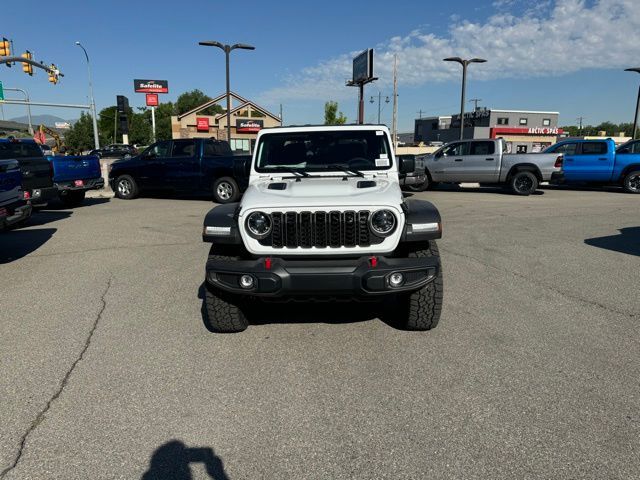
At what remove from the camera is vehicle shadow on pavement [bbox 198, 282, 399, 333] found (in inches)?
178

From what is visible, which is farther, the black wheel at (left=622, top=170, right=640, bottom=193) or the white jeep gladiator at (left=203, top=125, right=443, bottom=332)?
the black wheel at (left=622, top=170, right=640, bottom=193)

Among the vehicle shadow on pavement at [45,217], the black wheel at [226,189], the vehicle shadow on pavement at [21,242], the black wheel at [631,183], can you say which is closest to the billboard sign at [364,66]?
the black wheel at [631,183]

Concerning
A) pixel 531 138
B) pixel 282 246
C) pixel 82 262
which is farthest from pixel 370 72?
pixel 531 138

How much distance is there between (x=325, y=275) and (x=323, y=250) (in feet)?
0.94

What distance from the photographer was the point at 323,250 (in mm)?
3729

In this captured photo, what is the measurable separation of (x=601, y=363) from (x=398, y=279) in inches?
65.6

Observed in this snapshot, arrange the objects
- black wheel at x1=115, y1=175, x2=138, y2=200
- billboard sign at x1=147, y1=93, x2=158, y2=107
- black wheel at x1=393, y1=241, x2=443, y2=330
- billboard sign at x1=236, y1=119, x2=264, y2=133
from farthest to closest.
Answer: billboard sign at x1=147, y1=93, x2=158, y2=107 < billboard sign at x1=236, y1=119, x2=264, y2=133 < black wheel at x1=115, y1=175, x2=138, y2=200 < black wheel at x1=393, y1=241, x2=443, y2=330

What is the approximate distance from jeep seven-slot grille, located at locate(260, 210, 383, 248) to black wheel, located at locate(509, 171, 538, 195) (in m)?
13.2

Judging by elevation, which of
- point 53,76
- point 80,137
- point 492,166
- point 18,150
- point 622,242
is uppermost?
point 53,76

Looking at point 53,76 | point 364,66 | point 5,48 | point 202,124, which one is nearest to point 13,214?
point 5,48

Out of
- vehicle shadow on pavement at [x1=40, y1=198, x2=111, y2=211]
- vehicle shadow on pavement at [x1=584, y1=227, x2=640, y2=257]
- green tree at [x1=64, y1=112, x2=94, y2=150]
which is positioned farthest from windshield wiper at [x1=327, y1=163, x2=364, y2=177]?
green tree at [x1=64, y1=112, x2=94, y2=150]

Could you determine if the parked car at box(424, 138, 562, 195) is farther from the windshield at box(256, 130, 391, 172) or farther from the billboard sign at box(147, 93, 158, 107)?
the billboard sign at box(147, 93, 158, 107)

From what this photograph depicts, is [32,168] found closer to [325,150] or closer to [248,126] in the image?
[325,150]

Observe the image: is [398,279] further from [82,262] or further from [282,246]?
[82,262]
